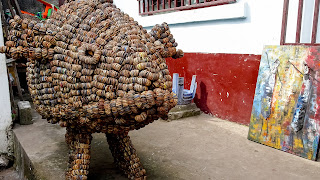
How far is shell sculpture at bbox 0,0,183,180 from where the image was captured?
158cm

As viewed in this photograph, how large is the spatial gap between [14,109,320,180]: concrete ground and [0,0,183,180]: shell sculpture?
73 centimetres

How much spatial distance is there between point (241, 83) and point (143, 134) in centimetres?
158

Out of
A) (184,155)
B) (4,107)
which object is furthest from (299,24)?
(4,107)

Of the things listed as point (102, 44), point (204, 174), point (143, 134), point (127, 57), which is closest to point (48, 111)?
point (102, 44)

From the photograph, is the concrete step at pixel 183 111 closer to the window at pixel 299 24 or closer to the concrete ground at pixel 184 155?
the concrete ground at pixel 184 155

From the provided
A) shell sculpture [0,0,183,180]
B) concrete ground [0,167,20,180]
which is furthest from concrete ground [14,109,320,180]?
shell sculpture [0,0,183,180]

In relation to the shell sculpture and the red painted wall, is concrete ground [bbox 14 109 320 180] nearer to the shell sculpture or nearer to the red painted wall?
the red painted wall

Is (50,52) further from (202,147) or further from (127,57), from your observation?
(202,147)

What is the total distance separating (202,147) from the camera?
3273 mm

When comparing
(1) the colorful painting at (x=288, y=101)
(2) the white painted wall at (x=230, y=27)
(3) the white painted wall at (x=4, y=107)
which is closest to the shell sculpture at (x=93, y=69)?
(3) the white painted wall at (x=4, y=107)

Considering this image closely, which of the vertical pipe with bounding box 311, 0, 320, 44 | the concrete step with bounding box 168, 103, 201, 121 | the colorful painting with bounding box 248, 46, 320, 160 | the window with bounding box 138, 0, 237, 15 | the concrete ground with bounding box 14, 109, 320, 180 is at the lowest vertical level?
the concrete ground with bounding box 14, 109, 320, 180

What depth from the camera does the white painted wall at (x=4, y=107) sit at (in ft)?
10.8

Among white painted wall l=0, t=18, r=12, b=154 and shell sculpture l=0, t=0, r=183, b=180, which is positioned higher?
shell sculpture l=0, t=0, r=183, b=180

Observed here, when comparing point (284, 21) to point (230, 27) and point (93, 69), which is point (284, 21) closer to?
point (230, 27)
